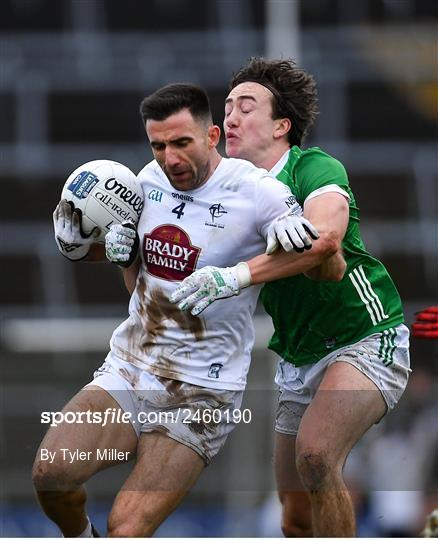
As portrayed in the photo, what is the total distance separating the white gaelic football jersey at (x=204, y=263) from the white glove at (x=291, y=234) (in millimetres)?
182

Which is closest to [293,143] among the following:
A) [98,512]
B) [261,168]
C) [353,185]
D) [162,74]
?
[261,168]

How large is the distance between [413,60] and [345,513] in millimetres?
7394

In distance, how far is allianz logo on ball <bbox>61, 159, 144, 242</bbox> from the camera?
4.47 m

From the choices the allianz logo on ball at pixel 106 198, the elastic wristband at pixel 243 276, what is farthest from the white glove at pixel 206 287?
the allianz logo on ball at pixel 106 198

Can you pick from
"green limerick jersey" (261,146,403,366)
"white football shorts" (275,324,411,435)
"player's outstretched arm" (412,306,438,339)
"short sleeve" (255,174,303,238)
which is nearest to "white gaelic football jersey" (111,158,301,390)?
"short sleeve" (255,174,303,238)

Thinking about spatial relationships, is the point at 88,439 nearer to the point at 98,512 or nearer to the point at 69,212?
the point at 69,212

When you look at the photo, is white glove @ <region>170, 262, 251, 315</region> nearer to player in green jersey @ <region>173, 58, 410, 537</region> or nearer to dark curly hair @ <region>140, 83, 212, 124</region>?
player in green jersey @ <region>173, 58, 410, 537</region>

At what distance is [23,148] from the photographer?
10461mm

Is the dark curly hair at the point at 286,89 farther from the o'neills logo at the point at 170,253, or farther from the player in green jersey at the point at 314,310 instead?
the o'neills logo at the point at 170,253

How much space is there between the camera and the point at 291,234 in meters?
4.06

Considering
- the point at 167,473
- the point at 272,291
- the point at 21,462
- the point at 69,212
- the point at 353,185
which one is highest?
the point at 69,212

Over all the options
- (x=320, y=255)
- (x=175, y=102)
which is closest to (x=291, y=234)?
(x=320, y=255)

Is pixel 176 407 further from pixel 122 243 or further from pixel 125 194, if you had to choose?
pixel 125 194

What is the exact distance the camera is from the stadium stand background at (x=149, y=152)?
8.38 meters
